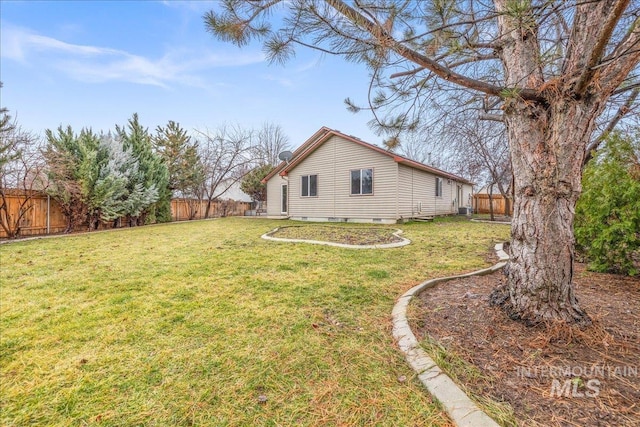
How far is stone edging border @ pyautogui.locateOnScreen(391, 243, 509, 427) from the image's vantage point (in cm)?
148

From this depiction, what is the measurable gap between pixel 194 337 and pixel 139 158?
1357 centimetres

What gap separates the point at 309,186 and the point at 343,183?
213 centimetres

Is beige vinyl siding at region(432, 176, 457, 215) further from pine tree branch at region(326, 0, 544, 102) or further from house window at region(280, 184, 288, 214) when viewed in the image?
pine tree branch at region(326, 0, 544, 102)

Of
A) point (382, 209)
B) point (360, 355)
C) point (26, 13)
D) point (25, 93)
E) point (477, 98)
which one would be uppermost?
point (26, 13)

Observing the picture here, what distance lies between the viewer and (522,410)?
156 cm

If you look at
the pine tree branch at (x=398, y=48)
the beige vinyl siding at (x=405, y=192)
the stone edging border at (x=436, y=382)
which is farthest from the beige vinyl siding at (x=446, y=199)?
the stone edging border at (x=436, y=382)

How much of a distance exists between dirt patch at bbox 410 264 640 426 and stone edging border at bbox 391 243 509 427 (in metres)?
0.12

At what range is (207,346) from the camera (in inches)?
91.0

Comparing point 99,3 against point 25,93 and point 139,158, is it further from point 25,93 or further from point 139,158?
point 139,158

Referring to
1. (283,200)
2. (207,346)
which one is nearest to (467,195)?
(283,200)

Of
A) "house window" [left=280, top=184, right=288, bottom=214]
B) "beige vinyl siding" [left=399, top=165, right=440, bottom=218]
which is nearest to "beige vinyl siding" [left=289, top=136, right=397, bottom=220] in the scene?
"beige vinyl siding" [left=399, top=165, right=440, bottom=218]

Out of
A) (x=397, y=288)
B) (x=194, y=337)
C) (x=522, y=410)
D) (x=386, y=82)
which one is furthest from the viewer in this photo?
(x=397, y=288)

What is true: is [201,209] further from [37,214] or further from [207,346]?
[207,346]

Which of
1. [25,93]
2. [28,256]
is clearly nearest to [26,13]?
[25,93]
